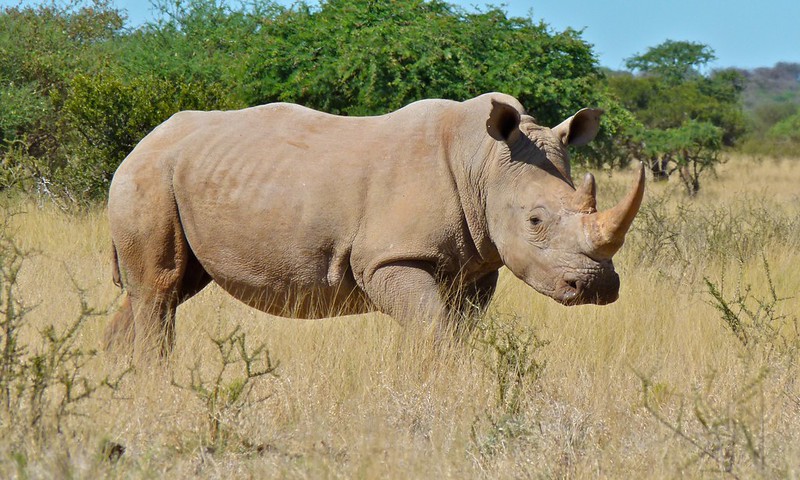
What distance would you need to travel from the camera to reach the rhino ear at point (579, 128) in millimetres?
5518

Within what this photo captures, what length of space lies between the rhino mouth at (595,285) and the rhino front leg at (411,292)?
61cm

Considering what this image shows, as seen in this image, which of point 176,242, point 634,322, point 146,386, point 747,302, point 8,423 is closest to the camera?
point 8,423

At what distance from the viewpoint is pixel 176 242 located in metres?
5.74

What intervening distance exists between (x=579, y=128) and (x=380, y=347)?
4.73 feet

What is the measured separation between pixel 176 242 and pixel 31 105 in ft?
29.8

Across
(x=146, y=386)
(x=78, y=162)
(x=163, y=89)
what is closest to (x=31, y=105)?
(x=78, y=162)

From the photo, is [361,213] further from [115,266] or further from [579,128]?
[115,266]

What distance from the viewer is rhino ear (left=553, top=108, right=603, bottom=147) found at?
5.52 metres

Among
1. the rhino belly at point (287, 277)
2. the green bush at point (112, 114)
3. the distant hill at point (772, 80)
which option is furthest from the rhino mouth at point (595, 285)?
the distant hill at point (772, 80)

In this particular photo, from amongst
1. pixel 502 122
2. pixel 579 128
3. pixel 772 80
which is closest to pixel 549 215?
pixel 502 122

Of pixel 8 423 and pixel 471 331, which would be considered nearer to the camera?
pixel 8 423

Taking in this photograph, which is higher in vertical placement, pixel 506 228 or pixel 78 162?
pixel 506 228

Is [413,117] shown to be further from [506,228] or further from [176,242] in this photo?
[176,242]

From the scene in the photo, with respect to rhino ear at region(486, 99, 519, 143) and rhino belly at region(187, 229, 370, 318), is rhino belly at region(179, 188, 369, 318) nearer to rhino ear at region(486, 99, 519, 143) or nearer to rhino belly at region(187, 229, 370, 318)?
rhino belly at region(187, 229, 370, 318)
